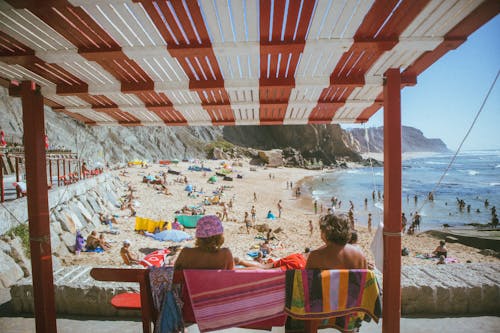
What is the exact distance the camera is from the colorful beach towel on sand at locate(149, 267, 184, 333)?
6.27 ft

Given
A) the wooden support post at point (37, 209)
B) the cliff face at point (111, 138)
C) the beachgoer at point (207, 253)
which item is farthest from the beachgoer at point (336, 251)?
the cliff face at point (111, 138)

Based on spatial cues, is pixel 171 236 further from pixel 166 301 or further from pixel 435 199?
pixel 435 199

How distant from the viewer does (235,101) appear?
3.35 metres

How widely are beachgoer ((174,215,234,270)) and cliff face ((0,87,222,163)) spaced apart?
13447 millimetres

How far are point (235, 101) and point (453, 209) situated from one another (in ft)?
95.9

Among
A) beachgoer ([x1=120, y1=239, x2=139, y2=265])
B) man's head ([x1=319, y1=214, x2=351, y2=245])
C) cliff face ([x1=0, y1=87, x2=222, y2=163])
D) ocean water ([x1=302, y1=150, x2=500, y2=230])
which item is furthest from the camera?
cliff face ([x1=0, y1=87, x2=222, y2=163])

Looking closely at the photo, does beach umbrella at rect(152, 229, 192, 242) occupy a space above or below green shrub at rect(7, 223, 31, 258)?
below

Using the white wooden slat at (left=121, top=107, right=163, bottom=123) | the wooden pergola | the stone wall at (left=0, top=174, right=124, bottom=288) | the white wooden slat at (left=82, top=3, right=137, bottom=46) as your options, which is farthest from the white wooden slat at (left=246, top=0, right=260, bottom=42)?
the stone wall at (left=0, top=174, right=124, bottom=288)

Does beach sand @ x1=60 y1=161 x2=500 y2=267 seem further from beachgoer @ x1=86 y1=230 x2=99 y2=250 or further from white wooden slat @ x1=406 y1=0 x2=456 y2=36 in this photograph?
white wooden slat @ x1=406 y1=0 x2=456 y2=36

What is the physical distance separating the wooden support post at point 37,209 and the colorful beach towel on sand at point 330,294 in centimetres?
238

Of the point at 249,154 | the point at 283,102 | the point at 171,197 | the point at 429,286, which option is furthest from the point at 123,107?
the point at 249,154

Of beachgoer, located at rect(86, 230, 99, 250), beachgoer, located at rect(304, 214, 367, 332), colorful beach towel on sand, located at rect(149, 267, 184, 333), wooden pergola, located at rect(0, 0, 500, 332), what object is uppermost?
wooden pergola, located at rect(0, 0, 500, 332)

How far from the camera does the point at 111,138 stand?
44750 millimetres

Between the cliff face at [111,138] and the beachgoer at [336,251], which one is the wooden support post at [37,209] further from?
the cliff face at [111,138]
